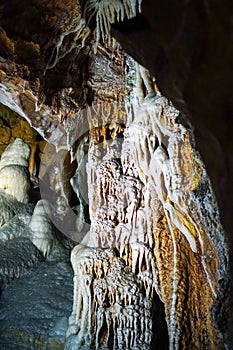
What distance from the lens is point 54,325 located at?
4.82m

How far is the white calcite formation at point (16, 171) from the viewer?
717 cm

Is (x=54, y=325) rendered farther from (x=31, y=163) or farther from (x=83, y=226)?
(x=31, y=163)

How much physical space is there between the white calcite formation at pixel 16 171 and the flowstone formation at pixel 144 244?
9.16 feet

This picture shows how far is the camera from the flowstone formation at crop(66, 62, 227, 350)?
3.26 metres

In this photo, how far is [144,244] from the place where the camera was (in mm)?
3988

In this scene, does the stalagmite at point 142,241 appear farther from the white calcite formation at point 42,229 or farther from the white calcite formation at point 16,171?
the white calcite formation at point 16,171

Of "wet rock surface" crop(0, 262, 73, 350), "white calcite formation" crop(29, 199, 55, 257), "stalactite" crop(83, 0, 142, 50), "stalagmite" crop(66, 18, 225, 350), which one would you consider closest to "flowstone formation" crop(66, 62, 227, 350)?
"stalagmite" crop(66, 18, 225, 350)

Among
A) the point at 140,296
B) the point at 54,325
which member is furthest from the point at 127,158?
the point at 54,325

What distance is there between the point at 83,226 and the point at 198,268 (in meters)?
3.85

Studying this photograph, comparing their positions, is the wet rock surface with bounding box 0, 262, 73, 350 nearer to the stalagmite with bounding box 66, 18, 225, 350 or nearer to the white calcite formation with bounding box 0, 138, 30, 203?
the stalagmite with bounding box 66, 18, 225, 350

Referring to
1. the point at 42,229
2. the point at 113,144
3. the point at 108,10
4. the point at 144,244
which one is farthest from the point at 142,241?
the point at 42,229

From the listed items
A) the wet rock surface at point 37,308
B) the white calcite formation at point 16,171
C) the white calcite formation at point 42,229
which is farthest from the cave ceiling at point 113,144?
the white calcite formation at point 16,171

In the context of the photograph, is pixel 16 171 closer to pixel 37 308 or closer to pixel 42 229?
pixel 42 229

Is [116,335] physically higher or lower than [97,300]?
lower
